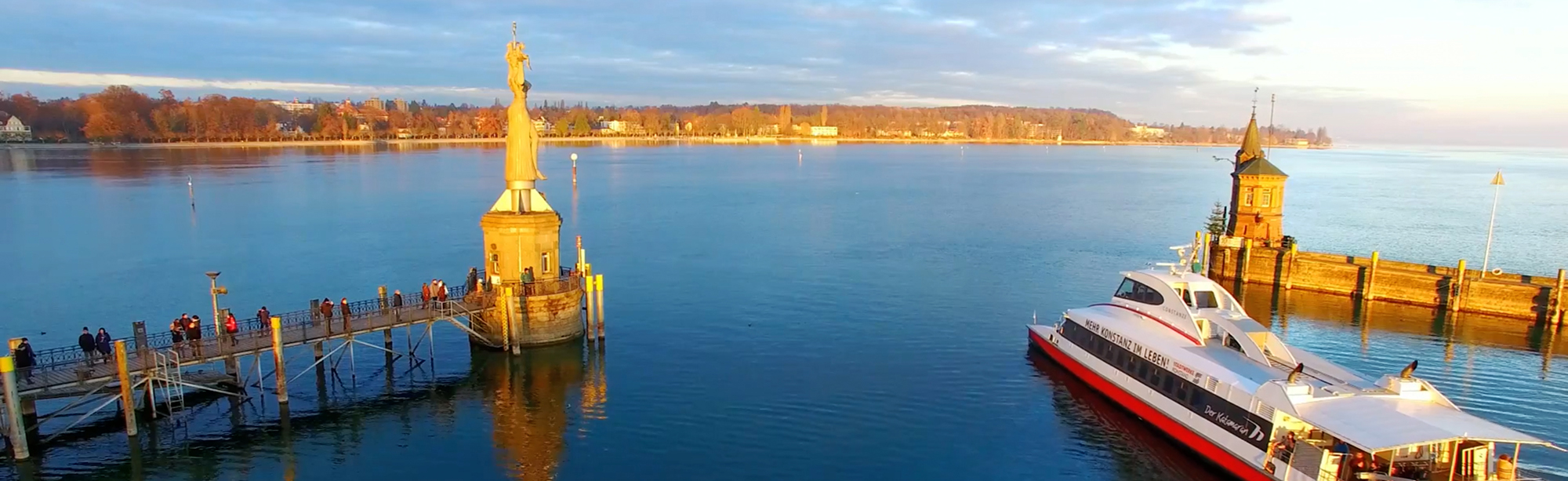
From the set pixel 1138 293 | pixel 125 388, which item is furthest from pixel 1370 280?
pixel 125 388

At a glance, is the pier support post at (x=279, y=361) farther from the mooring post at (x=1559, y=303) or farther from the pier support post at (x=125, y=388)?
the mooring post at (x=1559, y=303)

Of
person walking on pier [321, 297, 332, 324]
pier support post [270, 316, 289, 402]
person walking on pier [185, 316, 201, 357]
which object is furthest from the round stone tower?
person walking on pier [185, 316, 201, 357]

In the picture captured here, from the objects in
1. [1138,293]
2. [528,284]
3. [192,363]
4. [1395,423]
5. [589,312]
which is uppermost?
[1138,293]

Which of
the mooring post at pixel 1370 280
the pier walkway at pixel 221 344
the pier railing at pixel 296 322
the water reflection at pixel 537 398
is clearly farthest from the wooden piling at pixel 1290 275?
the pier walkway at pixel 221 344

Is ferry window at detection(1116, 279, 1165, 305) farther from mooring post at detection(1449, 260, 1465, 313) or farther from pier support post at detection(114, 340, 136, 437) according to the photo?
pier support post at detection(114, 340, 136, 437)

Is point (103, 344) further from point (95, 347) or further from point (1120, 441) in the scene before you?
point (1120, 441)

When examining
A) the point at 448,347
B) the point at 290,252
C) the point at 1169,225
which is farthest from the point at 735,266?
the point at 1169,225
